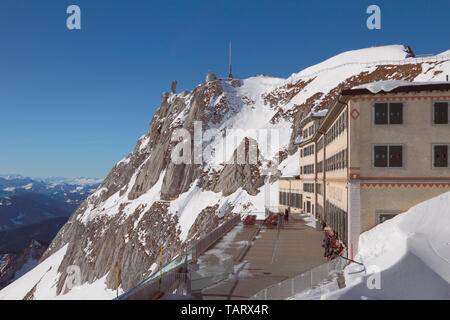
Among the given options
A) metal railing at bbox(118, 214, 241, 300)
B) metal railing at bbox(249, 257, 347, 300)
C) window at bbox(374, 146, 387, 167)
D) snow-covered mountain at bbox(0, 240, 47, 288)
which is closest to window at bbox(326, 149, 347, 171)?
Result: window at bbox(374, 146, 387, 167)

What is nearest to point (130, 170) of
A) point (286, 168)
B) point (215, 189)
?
point (215, 189)

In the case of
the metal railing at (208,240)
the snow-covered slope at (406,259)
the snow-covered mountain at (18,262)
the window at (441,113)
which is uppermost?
the window at (441,113)

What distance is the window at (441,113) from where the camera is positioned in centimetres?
2052

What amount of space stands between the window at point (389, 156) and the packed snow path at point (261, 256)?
7504 millimetres

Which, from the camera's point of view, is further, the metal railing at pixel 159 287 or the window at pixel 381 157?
the window at pixel 381 157

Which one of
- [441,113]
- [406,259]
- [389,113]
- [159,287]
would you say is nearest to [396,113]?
[389,113]

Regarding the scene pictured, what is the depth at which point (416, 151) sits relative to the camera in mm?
20828

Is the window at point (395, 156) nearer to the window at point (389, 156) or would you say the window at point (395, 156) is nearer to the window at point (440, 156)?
the window at point (389, 156)

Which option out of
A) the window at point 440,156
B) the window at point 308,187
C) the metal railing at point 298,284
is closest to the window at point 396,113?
the window at point 440,156

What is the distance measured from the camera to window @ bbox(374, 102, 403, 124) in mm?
20875

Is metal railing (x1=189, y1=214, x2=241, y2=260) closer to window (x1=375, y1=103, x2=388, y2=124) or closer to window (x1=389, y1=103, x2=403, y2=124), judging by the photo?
window (x1=375, y1=103, x2=388, y2=124)

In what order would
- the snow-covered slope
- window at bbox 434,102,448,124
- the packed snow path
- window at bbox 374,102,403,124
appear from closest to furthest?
the snow-covered slope → the packed snow path → window at bbox 434,102,448,124 → window at bbox 374,102,403,124

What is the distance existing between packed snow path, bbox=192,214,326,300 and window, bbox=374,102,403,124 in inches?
398
